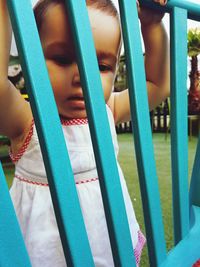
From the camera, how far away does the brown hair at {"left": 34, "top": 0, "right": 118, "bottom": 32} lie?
0.56 metres

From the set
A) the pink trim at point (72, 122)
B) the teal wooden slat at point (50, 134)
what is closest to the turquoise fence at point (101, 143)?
the teal wooden slat at point (50, 134)

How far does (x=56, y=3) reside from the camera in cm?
55

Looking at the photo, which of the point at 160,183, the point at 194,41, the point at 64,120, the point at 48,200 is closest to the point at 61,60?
the point at 64,120

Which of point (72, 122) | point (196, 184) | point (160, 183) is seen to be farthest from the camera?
point (160, 183)

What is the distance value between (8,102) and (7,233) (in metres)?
0.26

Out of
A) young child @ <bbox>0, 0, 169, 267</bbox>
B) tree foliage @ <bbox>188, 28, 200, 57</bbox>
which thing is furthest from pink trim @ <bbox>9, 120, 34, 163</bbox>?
tree foliage @ <bbox>188, 28, 200, 57</bbox>

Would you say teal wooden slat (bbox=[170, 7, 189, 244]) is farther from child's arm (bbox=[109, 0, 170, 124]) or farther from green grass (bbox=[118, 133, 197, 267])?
green grass (bbox=[118, 133, 197, 267])

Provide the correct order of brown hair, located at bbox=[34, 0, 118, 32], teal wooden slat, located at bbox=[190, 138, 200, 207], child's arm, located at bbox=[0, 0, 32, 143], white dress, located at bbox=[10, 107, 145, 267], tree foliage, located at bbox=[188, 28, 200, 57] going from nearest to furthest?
child's arm, located at bbox=[0, 0, 32, 143]
brown hair, located at bbox=[34, 0, 118, 32]
white dress, located at bbox=[10, 107, 145, 267]
teal wooden slat, located at bbox=[190, 138, 200, 207]
tree foliage, located at bbox=[188, 28, 200, 57]

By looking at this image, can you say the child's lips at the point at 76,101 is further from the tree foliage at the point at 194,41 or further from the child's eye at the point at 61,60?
the tree foliage at the point at 194,41

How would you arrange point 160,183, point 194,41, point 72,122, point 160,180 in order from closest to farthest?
point 72,122 < point 160,183 < point 160,180 < point 194,41

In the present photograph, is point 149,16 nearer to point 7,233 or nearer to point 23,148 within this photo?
point 23,148

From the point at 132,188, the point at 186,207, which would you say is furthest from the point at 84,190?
the point at 132,188

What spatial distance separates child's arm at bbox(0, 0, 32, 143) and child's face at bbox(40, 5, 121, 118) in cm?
7

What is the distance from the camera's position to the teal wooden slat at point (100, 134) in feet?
1.34
